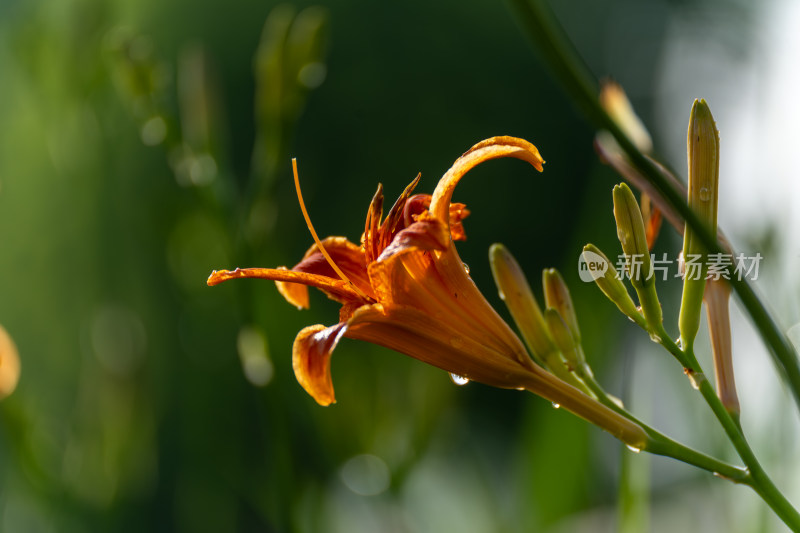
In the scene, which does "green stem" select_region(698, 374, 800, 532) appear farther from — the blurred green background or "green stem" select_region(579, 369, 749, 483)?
the blurred green background

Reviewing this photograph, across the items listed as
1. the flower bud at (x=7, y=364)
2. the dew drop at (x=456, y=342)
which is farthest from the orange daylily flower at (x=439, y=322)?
the flower bud at (x=7, y=364)

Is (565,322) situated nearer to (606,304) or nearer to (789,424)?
(789,424)

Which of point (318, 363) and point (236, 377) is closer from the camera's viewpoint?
point (318, 363)

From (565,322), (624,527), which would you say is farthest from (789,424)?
(565,322)

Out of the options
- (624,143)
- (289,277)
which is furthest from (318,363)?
(624,143)

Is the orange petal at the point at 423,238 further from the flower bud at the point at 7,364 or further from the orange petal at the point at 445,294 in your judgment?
the flower bud at the point at 7,364

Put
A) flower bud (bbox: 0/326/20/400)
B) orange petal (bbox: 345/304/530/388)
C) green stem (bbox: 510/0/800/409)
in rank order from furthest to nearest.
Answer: flower bud (bbox: 0/326/20/400)
orange petal (bbox: 345/304/530/388)
green stem (bbox: 510/0/800/409)

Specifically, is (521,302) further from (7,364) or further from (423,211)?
(7,364)

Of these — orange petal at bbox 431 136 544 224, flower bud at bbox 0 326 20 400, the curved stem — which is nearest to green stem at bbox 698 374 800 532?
the curved stem
